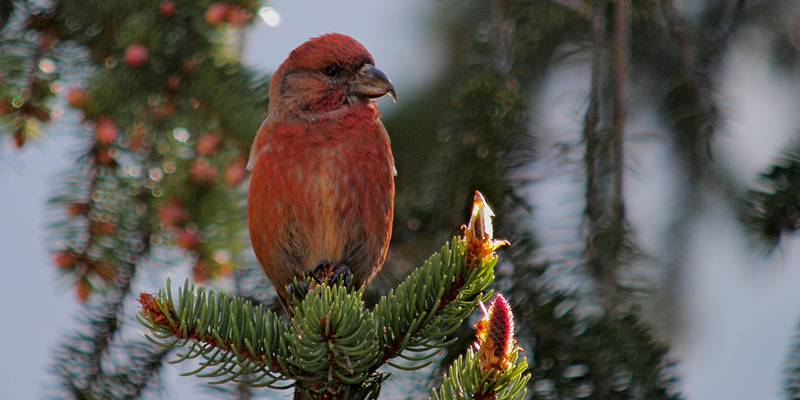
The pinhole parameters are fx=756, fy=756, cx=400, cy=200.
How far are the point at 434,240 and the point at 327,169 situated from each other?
44 centimetres

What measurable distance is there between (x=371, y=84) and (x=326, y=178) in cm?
40

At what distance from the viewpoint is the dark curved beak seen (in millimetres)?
2623

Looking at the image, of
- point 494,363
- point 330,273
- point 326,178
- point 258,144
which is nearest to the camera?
point 494,363

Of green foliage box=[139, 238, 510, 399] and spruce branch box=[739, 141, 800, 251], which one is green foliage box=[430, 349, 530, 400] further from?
spruce branch box=[739, 141, 800, 251]

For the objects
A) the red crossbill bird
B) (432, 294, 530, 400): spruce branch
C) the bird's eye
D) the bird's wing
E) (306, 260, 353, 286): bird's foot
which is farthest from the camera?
the bird's eye

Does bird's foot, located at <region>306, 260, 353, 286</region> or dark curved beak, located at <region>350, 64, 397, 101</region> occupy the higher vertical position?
dark curved beak, located at <region>350, 64, 397, 101</region>

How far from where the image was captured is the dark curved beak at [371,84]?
262 centimetres

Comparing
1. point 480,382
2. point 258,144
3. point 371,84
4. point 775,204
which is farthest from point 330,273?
point 775,204

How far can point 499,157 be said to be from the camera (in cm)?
254

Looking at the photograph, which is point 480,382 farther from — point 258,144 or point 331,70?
point 331,70

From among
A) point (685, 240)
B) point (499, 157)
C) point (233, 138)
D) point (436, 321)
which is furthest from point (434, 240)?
point (685, 240)

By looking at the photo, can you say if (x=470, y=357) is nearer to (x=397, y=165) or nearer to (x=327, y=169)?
(x=327, y=169)

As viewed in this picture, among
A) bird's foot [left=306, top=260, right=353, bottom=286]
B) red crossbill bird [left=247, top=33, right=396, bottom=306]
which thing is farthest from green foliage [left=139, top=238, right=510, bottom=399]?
red crossbill bird [left=247, top=33, right=396, bottom=306]

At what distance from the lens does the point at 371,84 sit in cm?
266
